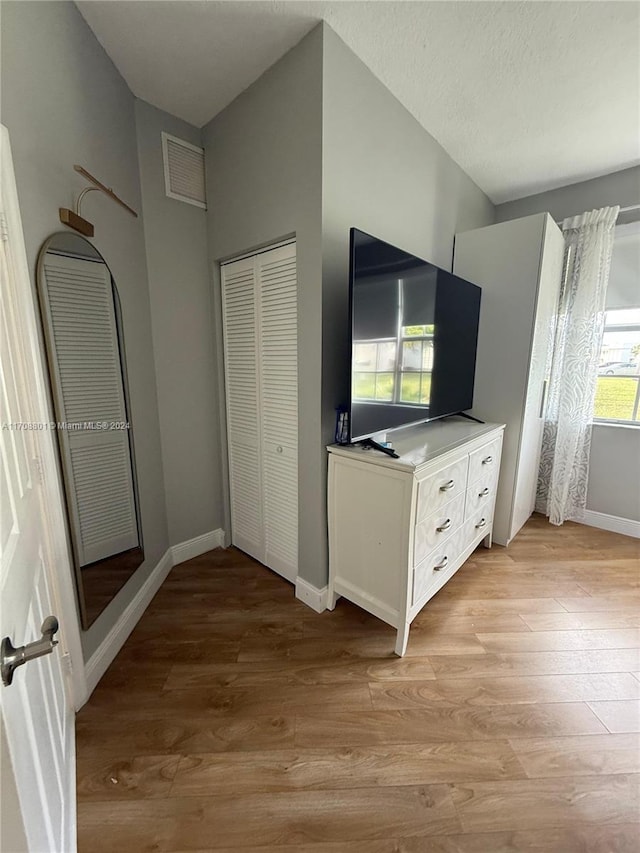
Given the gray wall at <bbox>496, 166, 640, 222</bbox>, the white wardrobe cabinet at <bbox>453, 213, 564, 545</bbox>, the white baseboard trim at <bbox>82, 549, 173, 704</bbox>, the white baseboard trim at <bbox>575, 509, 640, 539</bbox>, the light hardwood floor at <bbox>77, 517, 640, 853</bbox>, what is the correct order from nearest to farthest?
the light hardwood floor at <bbox>77, 517, 640, 853</bbox>, the white baseboard trim at <bbox>82, 549, 173, 704</bbox>, the white wardrobe cabinet at <bbox>453, 213, 564, 545</bbox>, the gray wall at <bbox>496, 166, 640, 222</bbox>, the white baseboard trim at <bbox>575, 509, 640, 539</bbox>

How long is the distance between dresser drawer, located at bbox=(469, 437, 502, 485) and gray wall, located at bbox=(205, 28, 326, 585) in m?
0.89

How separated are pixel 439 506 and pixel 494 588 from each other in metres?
0.85

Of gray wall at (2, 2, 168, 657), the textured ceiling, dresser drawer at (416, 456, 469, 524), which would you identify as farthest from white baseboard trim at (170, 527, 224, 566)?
the textured ceiling

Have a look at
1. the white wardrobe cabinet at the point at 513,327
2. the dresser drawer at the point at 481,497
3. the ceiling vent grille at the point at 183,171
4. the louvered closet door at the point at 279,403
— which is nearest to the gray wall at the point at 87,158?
the ceiling vent grille at the point at 183,171

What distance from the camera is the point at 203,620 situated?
5.79 ft

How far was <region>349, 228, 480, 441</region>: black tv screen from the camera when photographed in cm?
146

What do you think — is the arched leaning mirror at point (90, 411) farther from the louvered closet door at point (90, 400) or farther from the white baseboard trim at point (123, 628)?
the white baseboard trim at point (123, 628)

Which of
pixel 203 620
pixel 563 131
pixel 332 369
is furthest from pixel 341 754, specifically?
pixel 563 131

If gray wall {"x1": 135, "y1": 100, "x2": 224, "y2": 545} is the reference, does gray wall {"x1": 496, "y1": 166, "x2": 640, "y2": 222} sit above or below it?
above

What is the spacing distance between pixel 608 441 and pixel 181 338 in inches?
130

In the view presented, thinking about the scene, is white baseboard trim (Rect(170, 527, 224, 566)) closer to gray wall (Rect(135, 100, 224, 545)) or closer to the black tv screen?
gray wall (Rect(135, 100, 224, 545))

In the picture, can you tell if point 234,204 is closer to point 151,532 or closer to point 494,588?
point 151,532

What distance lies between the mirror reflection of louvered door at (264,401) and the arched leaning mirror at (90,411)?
668 millimetres

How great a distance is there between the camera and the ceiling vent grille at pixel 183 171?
191cm
